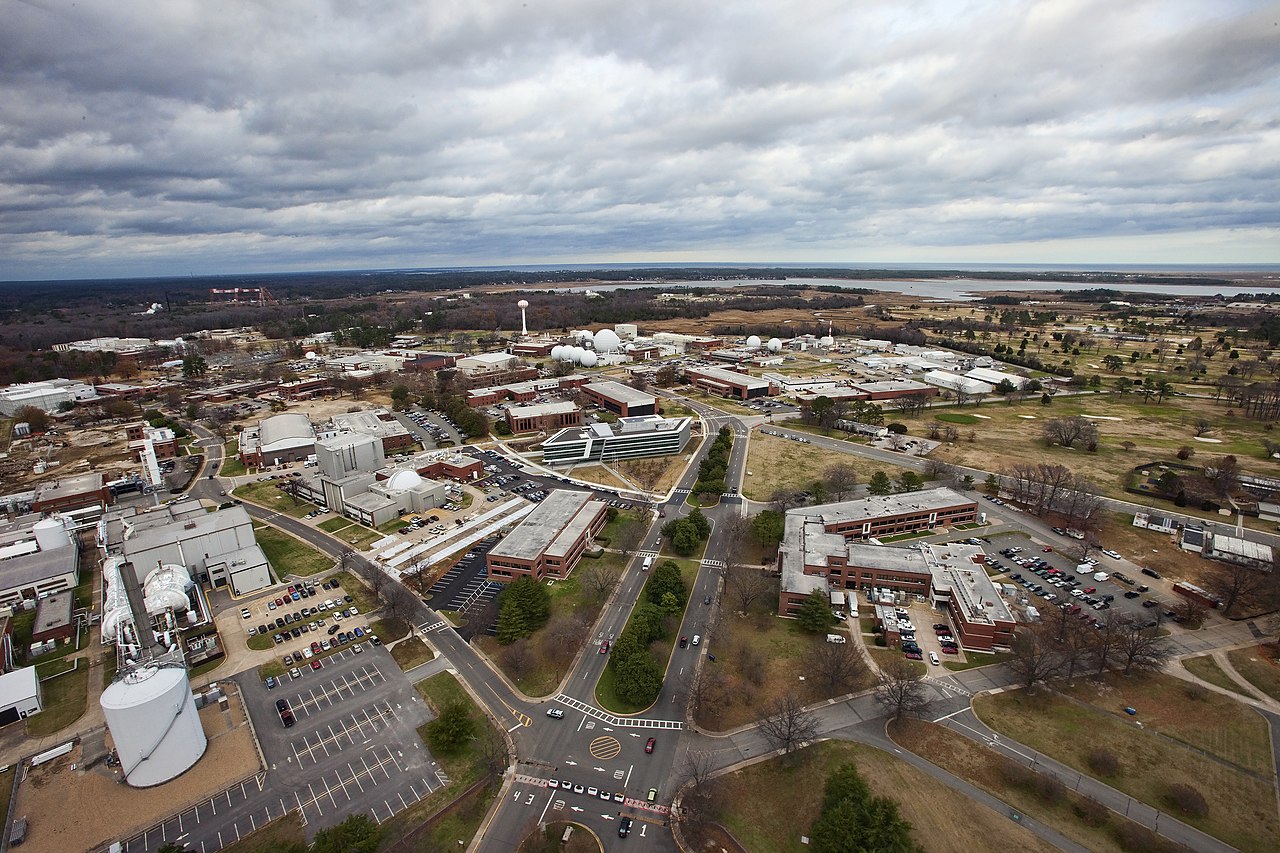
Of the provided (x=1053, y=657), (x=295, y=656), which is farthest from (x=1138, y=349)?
(x=295, y=656)

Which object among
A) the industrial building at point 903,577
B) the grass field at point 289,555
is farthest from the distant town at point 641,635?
the grass field at point 289,555

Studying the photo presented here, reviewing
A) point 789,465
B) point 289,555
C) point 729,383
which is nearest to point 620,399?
point 729,383

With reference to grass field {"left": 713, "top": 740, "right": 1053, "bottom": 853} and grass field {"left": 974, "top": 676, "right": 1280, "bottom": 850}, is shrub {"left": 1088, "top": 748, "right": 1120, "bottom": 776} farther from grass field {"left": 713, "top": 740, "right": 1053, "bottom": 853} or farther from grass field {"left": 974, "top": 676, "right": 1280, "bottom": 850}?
grass field {"left": 713, "top": 740, "right": 1053, "bottom": 853}

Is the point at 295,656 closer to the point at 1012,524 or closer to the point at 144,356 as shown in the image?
the point at 1012,524

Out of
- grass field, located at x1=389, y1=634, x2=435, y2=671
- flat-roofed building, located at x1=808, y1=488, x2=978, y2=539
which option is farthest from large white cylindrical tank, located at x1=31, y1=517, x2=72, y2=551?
flat-roofed building, located at x1=808, y1=488, x2=978, y2=539

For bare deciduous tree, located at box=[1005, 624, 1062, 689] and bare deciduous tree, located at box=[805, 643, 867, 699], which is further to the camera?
bare deciduous tree, located at box=[805, 643, 867, 699]

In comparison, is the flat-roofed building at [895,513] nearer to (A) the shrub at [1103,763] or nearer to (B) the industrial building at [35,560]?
(A) the shrub at [1103,763]
